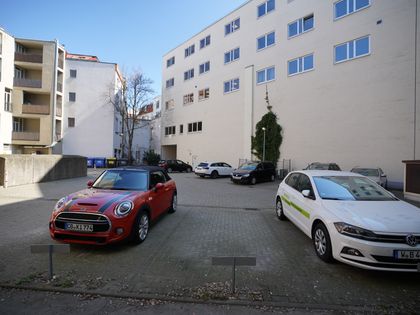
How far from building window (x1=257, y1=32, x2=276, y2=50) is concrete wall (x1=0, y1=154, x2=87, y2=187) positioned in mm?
19502

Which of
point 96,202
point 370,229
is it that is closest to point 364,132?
point 370,229

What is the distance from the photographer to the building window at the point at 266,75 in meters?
23.9

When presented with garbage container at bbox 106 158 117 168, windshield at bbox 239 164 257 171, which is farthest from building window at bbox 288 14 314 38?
garbage container at bbox 106 158 117 168

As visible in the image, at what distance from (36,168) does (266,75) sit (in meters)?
20.0

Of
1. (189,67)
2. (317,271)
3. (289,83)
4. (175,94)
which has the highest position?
(189,67)

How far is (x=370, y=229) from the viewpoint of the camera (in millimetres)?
3779

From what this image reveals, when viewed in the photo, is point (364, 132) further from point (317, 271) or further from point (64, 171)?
point (64, 171)

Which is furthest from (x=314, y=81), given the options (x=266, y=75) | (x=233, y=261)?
(x=233, y=261)

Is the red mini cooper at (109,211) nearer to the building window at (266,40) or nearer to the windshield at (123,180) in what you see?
the windshield at (123,180)

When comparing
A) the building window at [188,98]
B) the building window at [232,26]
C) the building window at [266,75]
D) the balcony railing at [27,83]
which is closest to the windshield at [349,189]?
the building window at [266,75]

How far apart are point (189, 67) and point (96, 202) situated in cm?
3240

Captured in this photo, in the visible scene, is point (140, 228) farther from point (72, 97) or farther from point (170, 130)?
point (72, 97)

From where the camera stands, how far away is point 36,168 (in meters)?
15.2

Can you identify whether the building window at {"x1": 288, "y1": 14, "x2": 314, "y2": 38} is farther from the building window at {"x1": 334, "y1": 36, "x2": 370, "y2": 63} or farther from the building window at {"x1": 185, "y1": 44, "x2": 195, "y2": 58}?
the building window at {"x1": 185, "y1": 44, "x2": 195, "y2": 58}
